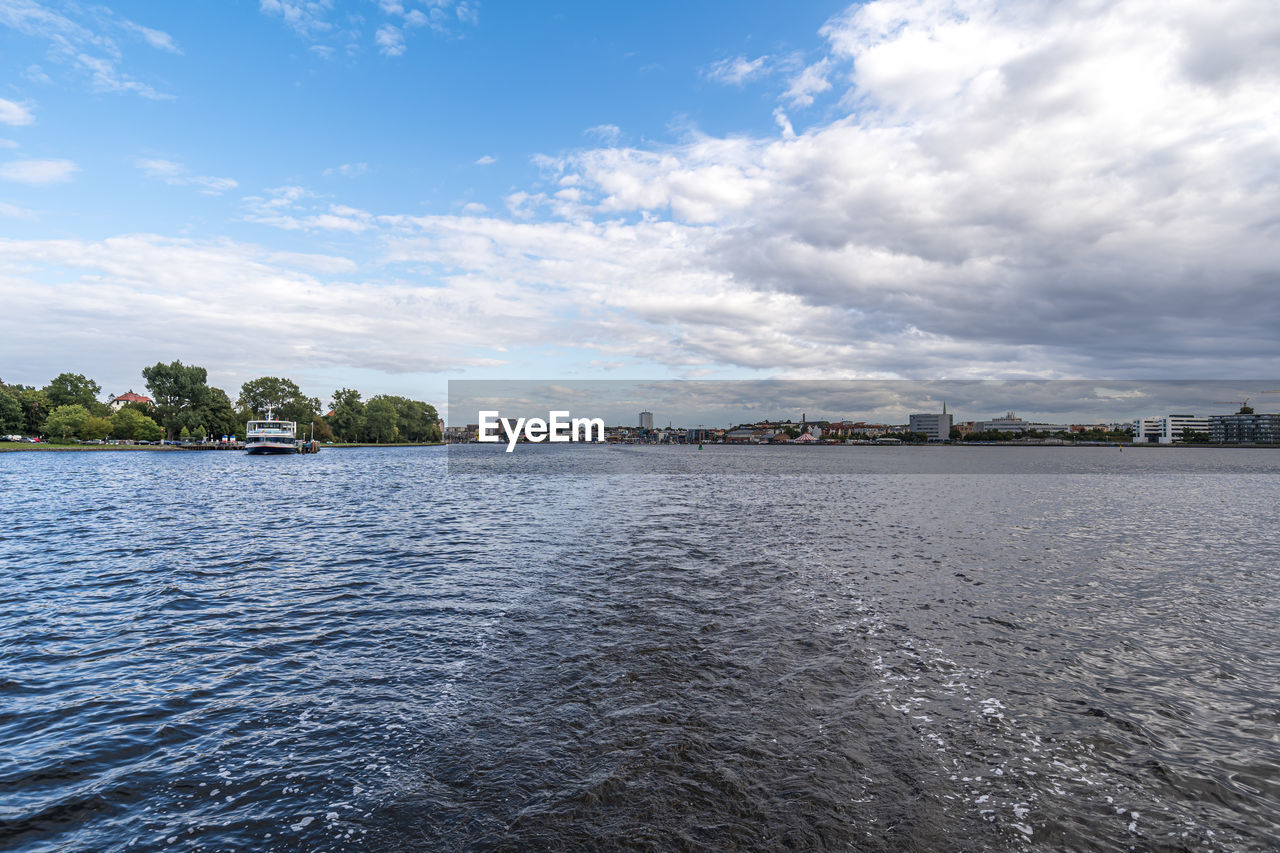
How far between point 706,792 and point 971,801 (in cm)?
363

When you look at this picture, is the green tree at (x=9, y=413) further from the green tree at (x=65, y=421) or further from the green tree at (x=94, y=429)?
the green tree at (x=94, y=429)

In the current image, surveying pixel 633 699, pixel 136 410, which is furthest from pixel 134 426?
pixel 633 699

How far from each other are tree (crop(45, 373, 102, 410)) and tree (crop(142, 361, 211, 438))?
2071 centimetres

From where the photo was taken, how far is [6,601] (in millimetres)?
18109

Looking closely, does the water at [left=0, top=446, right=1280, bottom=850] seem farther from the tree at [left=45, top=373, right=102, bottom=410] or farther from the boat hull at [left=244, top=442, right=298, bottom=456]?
the tree at [left=45, top=373, right=102, bottom=410]

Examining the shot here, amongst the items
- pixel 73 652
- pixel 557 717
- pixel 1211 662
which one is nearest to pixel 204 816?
pixel 557 717

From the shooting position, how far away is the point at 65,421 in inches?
6220

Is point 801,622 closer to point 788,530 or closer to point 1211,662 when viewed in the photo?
point 1211,662

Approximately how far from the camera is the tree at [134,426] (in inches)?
6732

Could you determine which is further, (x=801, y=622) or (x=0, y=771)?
(x=801, y=622)

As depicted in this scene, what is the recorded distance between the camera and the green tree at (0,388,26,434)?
490 ft

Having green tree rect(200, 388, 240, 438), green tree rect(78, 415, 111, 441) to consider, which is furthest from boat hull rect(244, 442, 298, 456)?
green tree rect(78, 415, 111, 441)

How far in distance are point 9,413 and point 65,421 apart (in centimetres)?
1045

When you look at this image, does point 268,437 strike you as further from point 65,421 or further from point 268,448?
point 65,421
